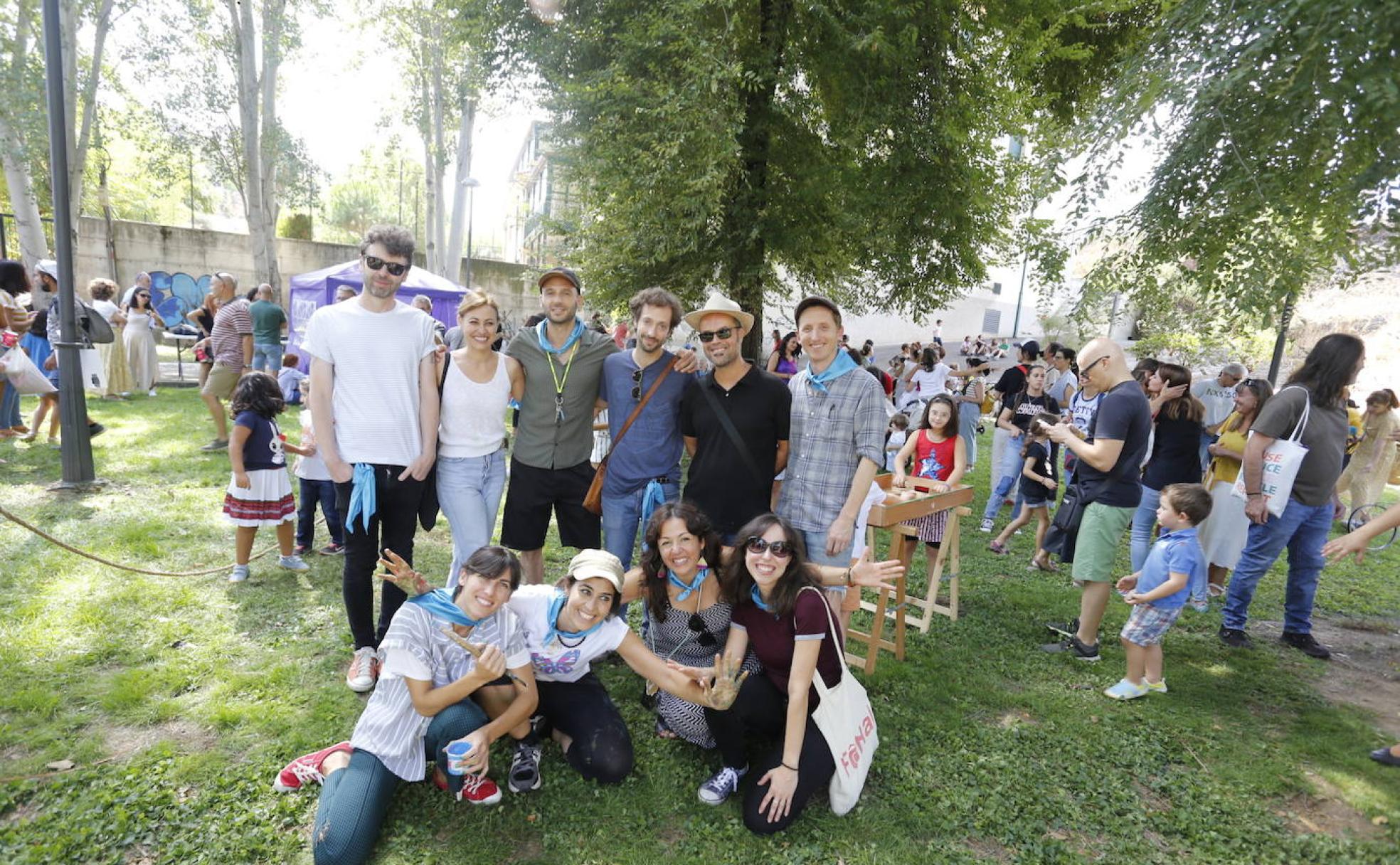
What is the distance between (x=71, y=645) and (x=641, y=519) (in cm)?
308

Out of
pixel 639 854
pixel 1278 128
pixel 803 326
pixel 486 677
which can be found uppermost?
pixel 1278 128

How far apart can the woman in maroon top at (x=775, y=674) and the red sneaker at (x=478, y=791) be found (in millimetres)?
836

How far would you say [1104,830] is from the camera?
2.87 meters

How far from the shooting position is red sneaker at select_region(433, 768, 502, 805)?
2695 mm

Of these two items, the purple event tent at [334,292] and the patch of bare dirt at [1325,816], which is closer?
the patch of bare dirt at [1325,816]

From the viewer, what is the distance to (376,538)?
11.1ft

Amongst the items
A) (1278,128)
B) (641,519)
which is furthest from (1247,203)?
(641,519)

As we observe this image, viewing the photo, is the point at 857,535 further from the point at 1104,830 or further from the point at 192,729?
the point at 192,729

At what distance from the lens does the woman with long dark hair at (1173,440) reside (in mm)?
4977

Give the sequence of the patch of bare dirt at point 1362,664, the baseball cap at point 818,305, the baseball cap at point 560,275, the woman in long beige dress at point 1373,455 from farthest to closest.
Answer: the woman in long beige dress at point 1373,455 < the patch of bare dirt at point 1362,664 < the baseball cap at point 560,275 < the baseball cap at point 818,305

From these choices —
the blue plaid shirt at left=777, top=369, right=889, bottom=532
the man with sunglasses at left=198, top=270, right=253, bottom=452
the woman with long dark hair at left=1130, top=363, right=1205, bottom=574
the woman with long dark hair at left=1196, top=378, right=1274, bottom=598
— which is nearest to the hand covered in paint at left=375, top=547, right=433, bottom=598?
the blue plaid shirt at left=777, top=369, right=889, bottom=532

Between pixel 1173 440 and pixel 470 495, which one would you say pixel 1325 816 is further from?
pixel 470 495

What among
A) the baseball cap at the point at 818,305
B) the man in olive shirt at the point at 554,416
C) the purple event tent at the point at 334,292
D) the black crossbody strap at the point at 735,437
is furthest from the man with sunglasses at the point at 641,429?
the purple event tent at the point at 334,292

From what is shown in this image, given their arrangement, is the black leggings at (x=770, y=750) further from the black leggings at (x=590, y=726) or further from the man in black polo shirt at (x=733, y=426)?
the man in black polo shirt at (x=733, y=426)
